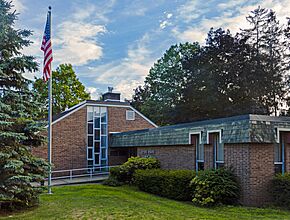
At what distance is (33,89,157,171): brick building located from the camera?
22.4 meters

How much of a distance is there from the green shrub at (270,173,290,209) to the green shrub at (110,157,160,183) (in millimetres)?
7251

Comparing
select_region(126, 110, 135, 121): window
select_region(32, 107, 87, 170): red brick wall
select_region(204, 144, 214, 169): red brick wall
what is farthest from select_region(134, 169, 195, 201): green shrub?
select_region(126, 110, 135, 121): window

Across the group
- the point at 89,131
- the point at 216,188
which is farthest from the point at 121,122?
the point at 216,188

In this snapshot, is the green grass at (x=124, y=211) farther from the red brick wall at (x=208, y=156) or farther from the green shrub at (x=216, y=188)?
the red brick wall at (x=208, y=156)

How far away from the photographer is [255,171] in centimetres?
1066

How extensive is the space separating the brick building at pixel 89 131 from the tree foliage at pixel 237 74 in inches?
267

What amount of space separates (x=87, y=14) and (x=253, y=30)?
21.3m

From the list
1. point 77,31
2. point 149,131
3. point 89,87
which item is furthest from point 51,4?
point 89,87

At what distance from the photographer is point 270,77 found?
92.1 ft

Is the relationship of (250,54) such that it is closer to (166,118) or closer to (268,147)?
(166,118)

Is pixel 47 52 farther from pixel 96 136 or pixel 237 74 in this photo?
pixel 237 74

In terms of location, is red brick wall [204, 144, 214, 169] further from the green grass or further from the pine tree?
the pine tree

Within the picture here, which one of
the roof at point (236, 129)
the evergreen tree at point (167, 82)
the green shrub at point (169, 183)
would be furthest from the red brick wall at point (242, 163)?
the evergreen tree at point (167, 82)

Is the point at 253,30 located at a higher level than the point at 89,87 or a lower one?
higher
